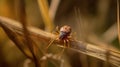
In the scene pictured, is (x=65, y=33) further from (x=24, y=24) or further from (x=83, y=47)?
(x=24, y=24)

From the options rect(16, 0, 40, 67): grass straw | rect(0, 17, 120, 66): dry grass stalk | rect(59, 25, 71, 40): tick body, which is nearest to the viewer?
rect(16, 0, 40, 67): grass straw

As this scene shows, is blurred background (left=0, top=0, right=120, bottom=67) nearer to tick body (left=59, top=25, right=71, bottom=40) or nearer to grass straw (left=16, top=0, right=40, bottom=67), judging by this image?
tick body (left=59, top=25, right=71, bottom=40)

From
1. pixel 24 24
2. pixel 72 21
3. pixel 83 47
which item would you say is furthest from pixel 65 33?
pixel 72 21

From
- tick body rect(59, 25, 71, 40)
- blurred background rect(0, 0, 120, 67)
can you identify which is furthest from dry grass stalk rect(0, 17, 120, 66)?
blurred background rect(0, 0, 120, 67)

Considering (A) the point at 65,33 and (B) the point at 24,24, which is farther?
(A) the point at 65,33

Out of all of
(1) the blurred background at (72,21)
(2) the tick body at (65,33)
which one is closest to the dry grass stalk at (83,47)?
(2) the tick body at (65,33)

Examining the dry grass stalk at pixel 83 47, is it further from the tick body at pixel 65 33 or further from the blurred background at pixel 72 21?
the blurred background at pixel 72 21

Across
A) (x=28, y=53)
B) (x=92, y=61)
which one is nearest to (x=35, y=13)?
(x=92, y=61)

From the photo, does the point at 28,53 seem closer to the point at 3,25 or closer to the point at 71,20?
the point at 3,25
